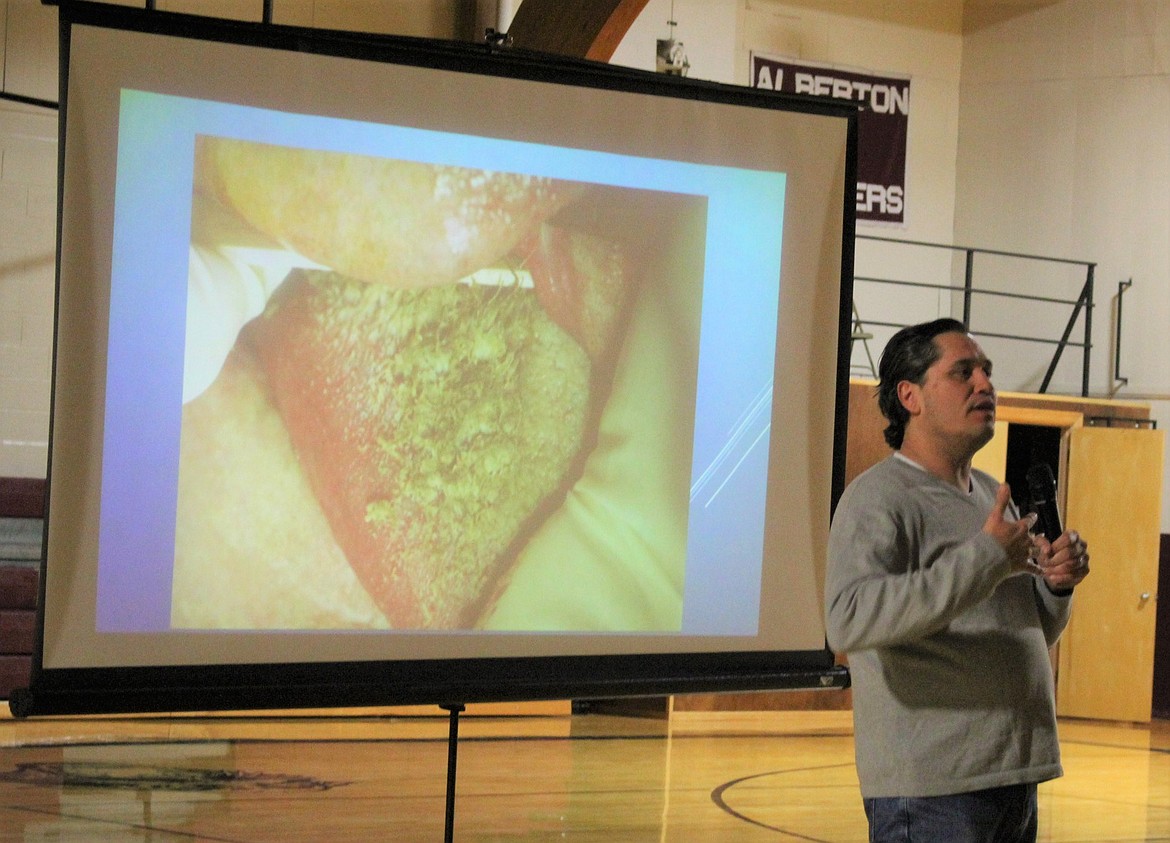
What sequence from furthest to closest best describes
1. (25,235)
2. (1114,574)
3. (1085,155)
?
1. (1085,155)
2. (1114,574)
3. (25,235)

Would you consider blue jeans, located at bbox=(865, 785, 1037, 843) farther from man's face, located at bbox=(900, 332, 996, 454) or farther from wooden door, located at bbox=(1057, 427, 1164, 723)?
wooden door, located at bbox=(1057, 427, 1164, 723)

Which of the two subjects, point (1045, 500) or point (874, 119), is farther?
point (874, 119)

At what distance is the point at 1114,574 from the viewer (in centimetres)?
852

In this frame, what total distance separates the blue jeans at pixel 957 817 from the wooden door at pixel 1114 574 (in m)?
6.72

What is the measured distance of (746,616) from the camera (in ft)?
10.6

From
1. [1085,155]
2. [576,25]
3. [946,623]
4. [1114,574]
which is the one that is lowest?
[1114,574]

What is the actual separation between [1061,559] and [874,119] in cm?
843

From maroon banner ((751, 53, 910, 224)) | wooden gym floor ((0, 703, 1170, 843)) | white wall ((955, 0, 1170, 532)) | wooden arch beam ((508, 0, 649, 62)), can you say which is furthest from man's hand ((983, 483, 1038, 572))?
maroon banner ((751, 53, 910, 224))

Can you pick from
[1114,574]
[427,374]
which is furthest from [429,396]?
[1114,574]

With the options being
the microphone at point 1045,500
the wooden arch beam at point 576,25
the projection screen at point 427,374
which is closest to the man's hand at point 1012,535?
the microphone at point 1045,500

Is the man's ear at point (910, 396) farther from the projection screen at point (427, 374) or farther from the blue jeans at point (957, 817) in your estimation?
the projection screen at point (427, 374)

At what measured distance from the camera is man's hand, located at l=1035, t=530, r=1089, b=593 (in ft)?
6.89

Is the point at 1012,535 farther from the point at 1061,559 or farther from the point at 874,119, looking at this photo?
the point at 874,119

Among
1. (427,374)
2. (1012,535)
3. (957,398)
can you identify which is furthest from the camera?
(427,374)
